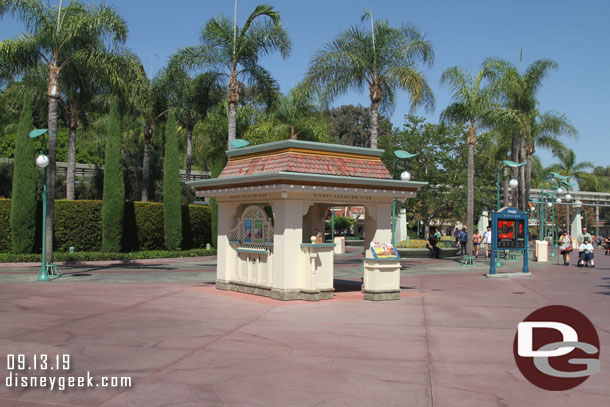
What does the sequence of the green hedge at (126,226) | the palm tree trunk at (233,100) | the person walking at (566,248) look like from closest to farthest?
the palm tree trunk at (233,100), the green hedge at (126,226), the person walking at (566,248)

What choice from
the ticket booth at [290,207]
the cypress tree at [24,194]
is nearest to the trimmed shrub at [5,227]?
the cypress tree at [24,194]

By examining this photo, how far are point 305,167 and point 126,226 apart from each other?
1808 centimetres

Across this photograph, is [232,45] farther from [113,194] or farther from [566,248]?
[566,248]

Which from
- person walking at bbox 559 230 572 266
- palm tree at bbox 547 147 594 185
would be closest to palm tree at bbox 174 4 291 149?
person walking at bbox 559 230 572 266

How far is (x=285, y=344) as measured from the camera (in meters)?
9.34

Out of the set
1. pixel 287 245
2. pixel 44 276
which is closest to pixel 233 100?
pixel 44 276

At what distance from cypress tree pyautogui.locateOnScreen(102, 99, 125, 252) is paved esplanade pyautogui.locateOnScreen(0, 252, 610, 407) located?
10136 millimetres

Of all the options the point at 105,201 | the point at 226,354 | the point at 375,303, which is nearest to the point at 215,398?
the point at 226,354

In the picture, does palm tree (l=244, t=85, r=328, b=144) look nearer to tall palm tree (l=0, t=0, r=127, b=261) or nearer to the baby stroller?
tall palm tree (l=0, t=0, r=127, b=261)

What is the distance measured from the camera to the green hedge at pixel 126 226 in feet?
90.6

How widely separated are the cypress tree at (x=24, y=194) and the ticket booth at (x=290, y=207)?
1262 cm

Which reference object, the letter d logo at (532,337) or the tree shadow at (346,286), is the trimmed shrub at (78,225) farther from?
the letter d logo at (532,337)

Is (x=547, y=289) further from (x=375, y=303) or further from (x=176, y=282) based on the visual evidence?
(x=176, y=282)

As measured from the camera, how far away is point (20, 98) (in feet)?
113
